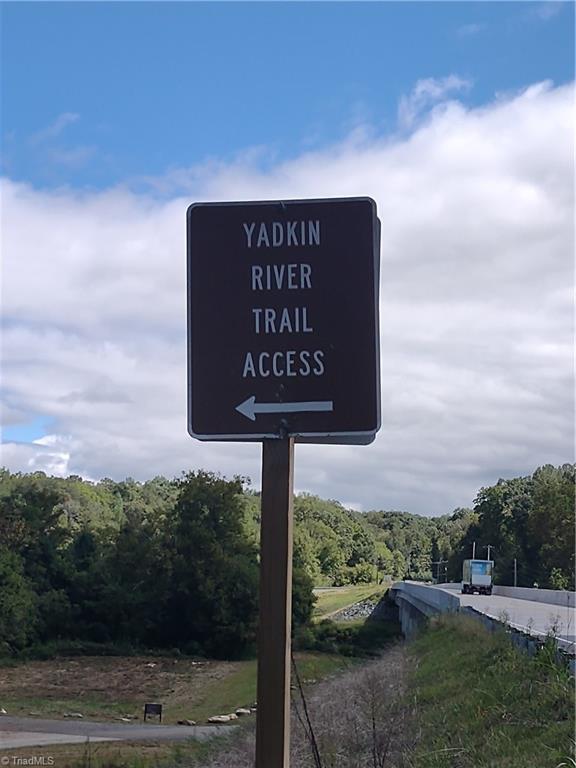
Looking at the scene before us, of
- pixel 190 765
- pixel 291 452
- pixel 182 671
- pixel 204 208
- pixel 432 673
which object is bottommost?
pixel 182 671

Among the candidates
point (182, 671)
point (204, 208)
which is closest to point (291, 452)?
point (204, 208)

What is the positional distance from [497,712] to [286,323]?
6.19 meters

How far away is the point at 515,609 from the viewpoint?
27.0 metres

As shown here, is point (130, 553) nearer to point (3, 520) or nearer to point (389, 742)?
point (3, 520)

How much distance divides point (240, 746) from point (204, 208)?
10.2 m

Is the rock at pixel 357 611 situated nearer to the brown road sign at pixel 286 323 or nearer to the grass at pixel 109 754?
the grass at pixel 109 754

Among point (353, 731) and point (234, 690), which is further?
point (234, 690)

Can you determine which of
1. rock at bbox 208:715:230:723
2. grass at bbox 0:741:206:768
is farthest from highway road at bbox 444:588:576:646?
rock at bbox 208:715:230:723

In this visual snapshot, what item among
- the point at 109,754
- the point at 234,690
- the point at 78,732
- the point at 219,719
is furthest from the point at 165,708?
the point at 109,754

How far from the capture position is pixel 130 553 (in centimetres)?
4725

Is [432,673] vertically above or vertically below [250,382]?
below

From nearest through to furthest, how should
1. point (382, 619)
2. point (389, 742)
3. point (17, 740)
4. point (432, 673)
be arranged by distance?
point (389, 742)
point (432, 673)
point (17, 740)
point (382, 619)

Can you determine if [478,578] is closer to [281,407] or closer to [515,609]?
[515,609]

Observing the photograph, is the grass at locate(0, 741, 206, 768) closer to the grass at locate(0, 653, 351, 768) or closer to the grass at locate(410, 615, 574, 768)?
the grass at locate(0, 653, 351, 768)
